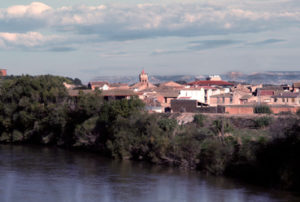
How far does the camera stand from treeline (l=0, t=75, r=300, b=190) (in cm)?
2070

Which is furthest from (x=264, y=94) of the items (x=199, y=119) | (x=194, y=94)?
(x=199, y=119)

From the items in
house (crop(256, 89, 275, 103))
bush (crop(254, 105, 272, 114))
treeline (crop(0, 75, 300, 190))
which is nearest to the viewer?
treeline (crop(0, 75, 300, 190))

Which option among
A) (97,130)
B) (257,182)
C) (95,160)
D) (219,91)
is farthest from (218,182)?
(219,91)

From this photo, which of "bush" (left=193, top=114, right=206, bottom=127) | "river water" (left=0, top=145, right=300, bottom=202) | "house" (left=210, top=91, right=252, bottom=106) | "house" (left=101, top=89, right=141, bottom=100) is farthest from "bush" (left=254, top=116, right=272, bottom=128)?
"house" (left=101, top=89, right=141, bottom=100)

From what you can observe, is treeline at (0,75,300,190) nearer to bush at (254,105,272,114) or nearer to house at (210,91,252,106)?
bush at (254,105,272,114)

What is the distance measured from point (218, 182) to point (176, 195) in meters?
2.88

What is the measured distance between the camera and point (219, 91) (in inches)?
1927

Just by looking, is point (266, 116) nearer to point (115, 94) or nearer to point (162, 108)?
point (162, 108)

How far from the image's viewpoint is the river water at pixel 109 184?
1845cm

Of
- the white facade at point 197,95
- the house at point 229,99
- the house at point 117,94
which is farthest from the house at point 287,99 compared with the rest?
the house at point 117,94

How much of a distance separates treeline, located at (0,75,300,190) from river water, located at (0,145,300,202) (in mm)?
872

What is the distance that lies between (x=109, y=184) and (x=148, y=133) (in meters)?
5.77

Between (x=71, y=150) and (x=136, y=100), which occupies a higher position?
(x=136, y=100)

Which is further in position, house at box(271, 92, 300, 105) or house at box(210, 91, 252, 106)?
house at box(210, 91, 252, 106)
